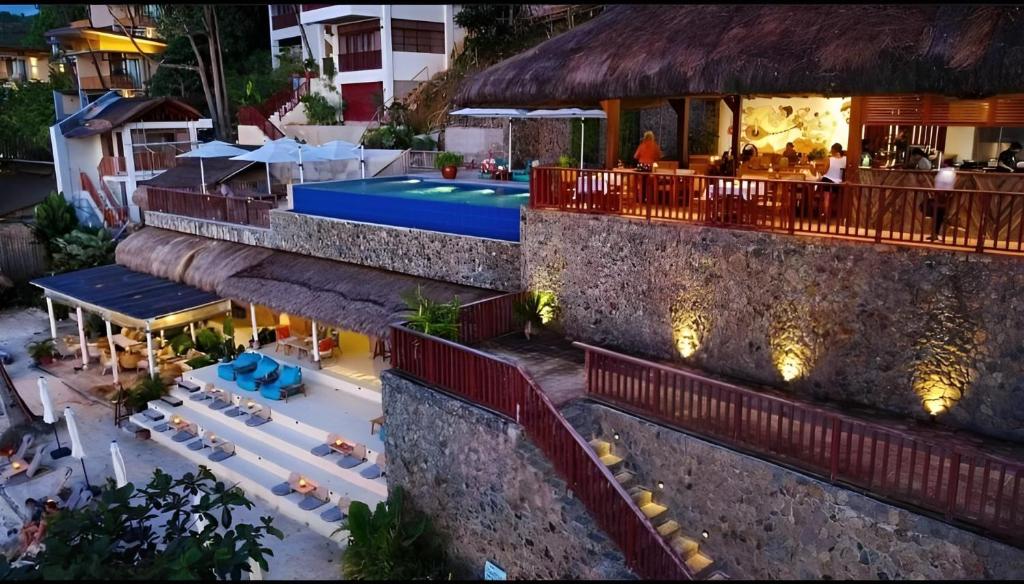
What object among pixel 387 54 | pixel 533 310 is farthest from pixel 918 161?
pixel 387 54

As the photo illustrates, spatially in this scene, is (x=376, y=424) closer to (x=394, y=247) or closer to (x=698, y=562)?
(x=394, y=247)

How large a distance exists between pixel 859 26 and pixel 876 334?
3.79 meters

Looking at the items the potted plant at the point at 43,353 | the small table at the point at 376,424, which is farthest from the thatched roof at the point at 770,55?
the potted plant at the point at 43,353

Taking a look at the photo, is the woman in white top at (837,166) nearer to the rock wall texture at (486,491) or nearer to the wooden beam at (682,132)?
the wooden beam at (682,132)

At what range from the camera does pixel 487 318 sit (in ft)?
40.2

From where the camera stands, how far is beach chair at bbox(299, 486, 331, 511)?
1230 cm

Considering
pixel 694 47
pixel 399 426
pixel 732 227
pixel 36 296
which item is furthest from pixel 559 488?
pixel 36 296

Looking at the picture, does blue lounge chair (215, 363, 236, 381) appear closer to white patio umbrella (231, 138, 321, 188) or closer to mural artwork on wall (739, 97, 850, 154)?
Answer: white patio umbrella (231, 138, 321, 188)

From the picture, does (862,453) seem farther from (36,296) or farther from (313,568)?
(36,296)

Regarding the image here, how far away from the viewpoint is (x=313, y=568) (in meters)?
11.2

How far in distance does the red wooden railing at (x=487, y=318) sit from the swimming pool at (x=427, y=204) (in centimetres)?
152

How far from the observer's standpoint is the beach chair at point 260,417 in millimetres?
14656

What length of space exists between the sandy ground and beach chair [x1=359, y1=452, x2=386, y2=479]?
46.4 inches

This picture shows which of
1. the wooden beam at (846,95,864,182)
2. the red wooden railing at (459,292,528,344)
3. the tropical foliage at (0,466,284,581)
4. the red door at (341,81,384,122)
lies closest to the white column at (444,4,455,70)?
the red door at (341,81,384,122)
